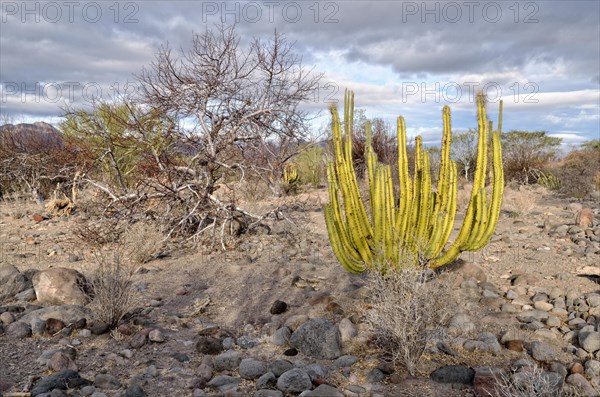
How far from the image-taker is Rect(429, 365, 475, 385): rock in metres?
3.94

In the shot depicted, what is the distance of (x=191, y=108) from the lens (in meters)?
9.45

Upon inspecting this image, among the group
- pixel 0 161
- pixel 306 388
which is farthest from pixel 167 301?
pixel 0 161

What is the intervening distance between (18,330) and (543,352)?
4.34 metres

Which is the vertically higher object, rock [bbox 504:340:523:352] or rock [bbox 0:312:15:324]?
rock [bbox 0:312:15:324]

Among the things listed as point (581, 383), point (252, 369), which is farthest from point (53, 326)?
point (581, 383)

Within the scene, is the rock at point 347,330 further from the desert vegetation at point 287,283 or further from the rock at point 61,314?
the rock at point 61,314

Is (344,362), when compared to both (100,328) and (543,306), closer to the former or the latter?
(100,328)

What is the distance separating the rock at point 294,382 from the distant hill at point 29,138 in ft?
47.1

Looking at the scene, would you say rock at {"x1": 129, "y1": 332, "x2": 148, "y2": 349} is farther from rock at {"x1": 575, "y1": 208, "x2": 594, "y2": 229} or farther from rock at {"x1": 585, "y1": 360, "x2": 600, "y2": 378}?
rock at {"x1": 575, "y1": 208, "x2": 594, "y2": 229}

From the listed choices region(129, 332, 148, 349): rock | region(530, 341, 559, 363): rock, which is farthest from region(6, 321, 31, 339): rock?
region(530, 341, 559, 363): rock

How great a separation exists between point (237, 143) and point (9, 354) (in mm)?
5937

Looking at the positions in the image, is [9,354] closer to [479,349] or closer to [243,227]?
[479,349]

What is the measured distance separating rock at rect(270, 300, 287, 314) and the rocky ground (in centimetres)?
1

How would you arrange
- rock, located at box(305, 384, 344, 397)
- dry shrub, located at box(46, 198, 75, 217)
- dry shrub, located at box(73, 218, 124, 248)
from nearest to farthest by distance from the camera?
rock, located at box(305, 384, 344, 397)
dry shrub, located at box(73, 218, 124, 248)
dry shrub, located at box(46, 198, 75, 217)
